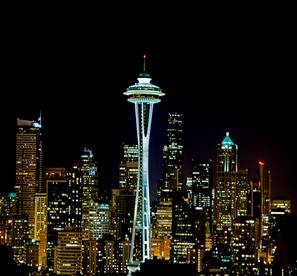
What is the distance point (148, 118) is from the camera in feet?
65.2

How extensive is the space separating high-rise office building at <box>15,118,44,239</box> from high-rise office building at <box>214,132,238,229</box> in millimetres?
6327

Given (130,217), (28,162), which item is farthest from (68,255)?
(28,162)

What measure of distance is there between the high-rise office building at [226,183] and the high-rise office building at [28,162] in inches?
249

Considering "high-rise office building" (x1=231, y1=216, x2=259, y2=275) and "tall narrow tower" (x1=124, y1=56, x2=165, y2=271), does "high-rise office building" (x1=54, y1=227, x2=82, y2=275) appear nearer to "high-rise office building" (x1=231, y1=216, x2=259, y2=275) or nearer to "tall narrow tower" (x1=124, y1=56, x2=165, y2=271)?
"tall narrow tower" (x1=124, y1=56, x2=165, y2=271)

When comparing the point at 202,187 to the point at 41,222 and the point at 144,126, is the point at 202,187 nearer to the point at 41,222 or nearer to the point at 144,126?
the point at 41,222

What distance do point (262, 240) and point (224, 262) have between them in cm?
151

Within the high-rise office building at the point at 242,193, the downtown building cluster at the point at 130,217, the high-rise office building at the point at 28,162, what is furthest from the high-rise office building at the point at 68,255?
the high-rise office building at the point at 242,193

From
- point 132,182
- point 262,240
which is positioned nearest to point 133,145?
point 132,182

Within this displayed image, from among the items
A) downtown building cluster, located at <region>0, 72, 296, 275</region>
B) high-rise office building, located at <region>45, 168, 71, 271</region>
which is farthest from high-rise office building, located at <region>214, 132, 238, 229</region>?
high-rise office building, located at <region>45, 168, 71, 271</region>

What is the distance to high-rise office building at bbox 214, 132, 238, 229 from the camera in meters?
29.2

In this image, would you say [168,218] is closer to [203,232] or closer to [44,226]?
[203,232]

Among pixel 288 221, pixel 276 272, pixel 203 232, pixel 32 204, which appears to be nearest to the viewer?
pixel 288 221

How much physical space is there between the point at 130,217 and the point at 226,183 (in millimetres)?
5110

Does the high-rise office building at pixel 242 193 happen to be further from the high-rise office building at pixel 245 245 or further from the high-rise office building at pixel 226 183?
the high-rise office building at pixel 245 245
